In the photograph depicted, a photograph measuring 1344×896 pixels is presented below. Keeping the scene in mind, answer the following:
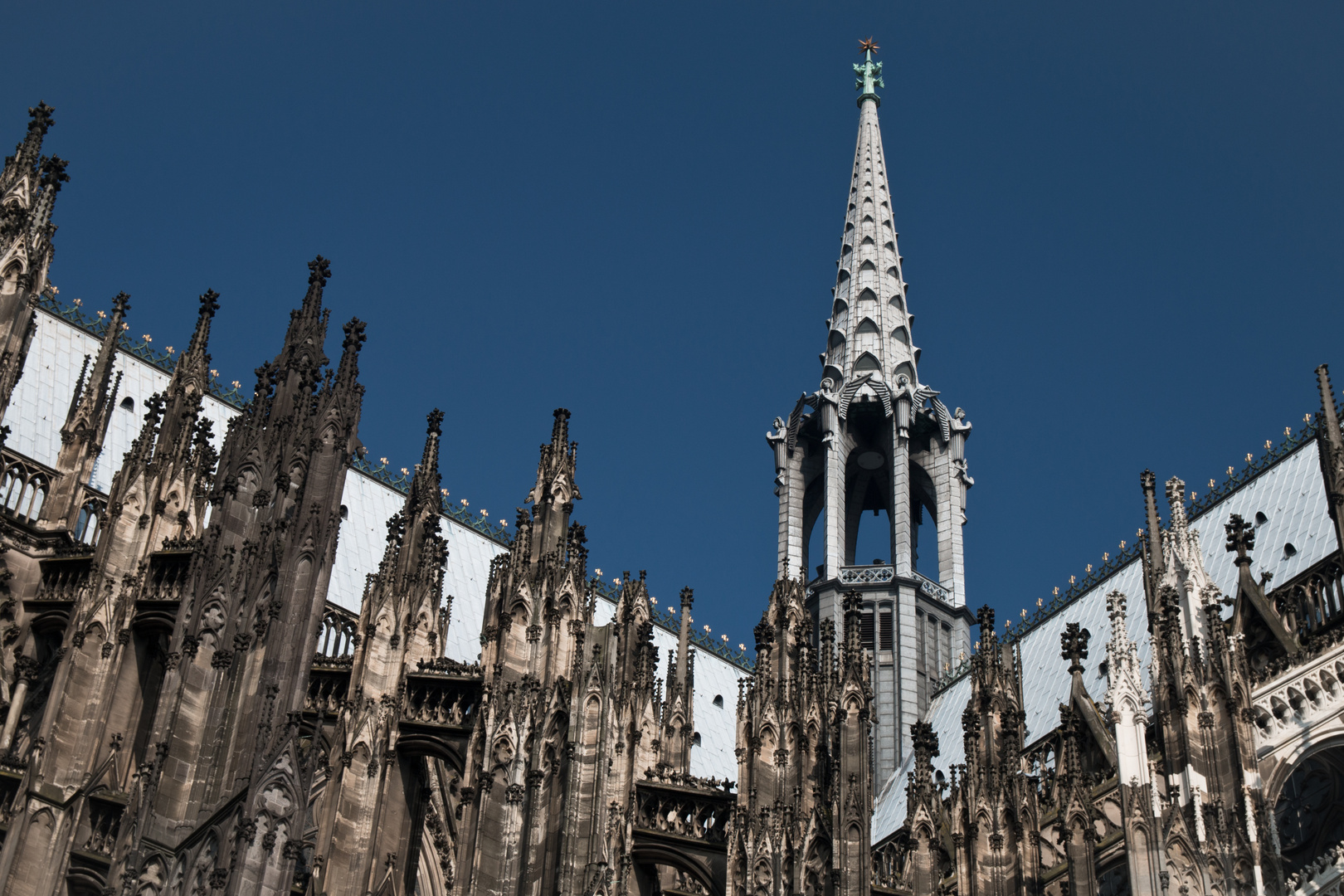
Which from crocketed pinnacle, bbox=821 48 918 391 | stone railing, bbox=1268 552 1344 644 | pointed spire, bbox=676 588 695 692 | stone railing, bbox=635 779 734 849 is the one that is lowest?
stone railing, bbox=635 779 734 849

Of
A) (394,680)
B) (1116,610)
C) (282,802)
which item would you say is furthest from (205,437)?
(1116,610)

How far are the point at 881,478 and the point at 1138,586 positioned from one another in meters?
12.6

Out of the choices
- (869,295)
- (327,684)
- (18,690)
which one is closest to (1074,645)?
(327,684)

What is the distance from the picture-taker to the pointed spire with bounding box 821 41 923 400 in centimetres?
5197

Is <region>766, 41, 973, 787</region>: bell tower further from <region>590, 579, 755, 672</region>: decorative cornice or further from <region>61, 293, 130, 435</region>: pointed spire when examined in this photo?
<region>61, 293, 130, 435</region>: pointed spire

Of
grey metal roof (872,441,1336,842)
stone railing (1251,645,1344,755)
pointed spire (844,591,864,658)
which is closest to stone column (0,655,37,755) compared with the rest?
pointed spire (844,591,864,658)

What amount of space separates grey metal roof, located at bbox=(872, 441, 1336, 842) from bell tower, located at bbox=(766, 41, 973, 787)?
5.64ft

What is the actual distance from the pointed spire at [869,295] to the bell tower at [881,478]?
5 centimetres

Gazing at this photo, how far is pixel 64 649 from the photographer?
2573cm

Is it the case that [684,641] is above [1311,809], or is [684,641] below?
above

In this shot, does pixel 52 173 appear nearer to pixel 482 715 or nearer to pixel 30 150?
pixel 30 150

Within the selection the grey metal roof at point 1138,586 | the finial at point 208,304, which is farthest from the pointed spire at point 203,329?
the grey metal roof at point 1138,586

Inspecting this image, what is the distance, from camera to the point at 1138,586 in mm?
41188

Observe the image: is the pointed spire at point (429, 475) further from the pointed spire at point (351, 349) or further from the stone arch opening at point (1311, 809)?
the stone arch opening at point (1311, 809)
